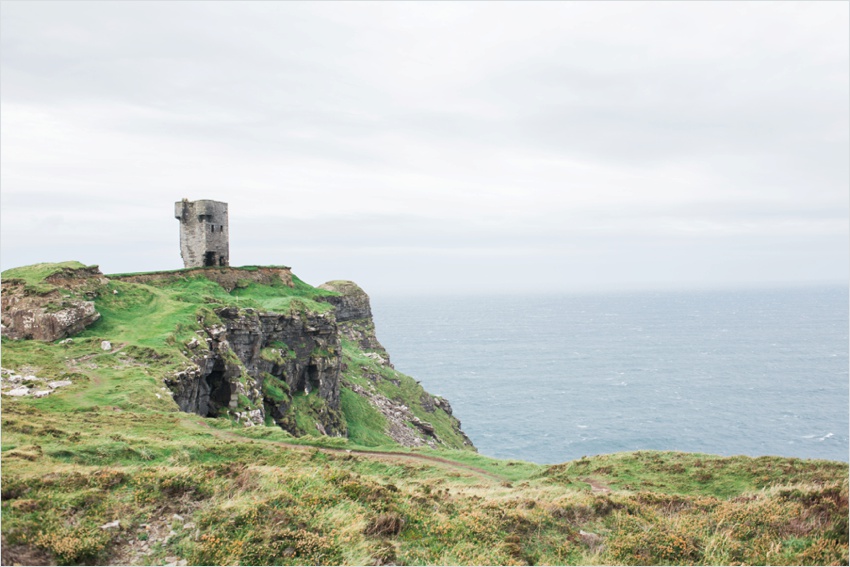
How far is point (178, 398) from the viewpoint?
34.1 meters

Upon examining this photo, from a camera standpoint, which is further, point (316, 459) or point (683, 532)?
point (316, 459)

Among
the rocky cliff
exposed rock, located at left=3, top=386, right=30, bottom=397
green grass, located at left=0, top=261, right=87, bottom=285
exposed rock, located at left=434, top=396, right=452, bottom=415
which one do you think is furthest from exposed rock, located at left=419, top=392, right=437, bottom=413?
exposed rock, located at left=3, top=386, right=30, bottom=397

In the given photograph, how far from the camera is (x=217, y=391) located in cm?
4072

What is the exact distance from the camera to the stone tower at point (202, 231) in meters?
63.5

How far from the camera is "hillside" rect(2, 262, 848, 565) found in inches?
552

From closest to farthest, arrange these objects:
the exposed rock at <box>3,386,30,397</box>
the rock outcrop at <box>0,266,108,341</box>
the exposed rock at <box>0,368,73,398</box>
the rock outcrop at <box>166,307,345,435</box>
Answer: the exposed rock at <box>3,386,30,397</box> < the exposed rock at <box>0,368,73,398</box> < the rock outcrop at <box>0,266,108,341</box> < the rock outcrop at <box>166,307,345,435</box>

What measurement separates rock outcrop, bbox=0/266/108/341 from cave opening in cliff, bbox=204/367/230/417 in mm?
10136

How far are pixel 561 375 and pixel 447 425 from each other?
82.9m

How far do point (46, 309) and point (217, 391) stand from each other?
44.4ft

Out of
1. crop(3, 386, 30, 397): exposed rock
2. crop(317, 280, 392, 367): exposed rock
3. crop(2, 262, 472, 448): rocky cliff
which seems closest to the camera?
crop(3, 386, 30, 397): exposed rock

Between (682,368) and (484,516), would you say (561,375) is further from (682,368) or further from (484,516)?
(484,516)

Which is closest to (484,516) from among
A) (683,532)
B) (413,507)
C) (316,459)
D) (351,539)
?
(413,507)

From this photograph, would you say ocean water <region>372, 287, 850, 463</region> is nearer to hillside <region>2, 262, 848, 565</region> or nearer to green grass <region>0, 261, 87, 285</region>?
hillside <region>2, 262, 848, 565</region>

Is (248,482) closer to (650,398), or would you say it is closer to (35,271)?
(35,271)
